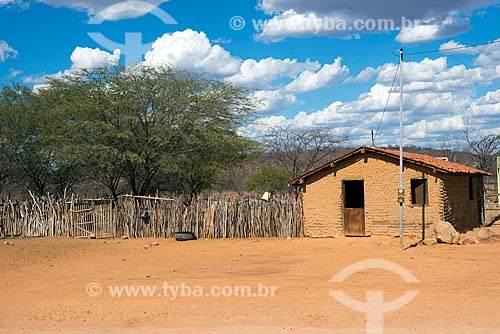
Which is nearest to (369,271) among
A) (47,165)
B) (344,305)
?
(344,305)

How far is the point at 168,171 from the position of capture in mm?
26500

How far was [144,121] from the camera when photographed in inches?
1051

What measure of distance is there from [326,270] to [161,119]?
1442 cm

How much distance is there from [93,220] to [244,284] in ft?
38.6

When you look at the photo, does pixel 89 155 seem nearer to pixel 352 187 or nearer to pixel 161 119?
pixel 161 119

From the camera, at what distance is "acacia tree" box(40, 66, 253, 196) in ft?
83.6

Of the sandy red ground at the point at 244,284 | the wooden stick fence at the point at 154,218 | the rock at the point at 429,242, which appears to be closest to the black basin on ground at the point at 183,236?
the wooden stick fence at the point at 154,218

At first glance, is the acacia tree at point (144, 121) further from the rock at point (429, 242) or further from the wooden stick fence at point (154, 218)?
the rock at point (429, 242)

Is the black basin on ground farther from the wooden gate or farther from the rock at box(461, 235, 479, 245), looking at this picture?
the rock at box(461, 235, 479, 245)

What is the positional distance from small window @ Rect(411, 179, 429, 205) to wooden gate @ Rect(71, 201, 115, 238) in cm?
1077

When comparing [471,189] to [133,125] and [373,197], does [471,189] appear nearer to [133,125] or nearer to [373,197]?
[373,197]

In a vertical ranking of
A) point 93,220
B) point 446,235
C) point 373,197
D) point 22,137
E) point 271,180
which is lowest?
point 446,235

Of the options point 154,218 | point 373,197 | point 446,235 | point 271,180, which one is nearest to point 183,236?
point 154,218

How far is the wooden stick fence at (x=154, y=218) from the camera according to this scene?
21.0 meters
